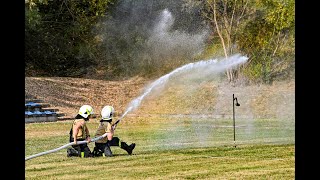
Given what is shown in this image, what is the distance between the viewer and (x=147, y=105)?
26.4ft

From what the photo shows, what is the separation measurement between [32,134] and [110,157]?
5.21ft

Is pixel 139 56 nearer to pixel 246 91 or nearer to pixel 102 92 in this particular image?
pixel 102 92

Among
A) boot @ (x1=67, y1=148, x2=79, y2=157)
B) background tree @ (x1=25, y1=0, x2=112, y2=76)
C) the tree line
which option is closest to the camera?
boot @ (x1=67, y1=148, x2=79, y2=157)

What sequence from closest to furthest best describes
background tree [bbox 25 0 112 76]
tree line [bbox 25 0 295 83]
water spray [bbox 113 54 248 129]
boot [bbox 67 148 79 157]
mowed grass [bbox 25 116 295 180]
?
Answer: mowed grass [bbox 25 116 295 180] → boot [bbox 67 148 79 157] → water spray [bbox 113 54 248 129] → tree line [bbox 25 0 295 83] → background tree [bbox 25 0 112 76]

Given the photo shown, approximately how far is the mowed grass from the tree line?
1.95ft

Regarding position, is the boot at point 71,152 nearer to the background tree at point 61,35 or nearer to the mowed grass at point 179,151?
the mowed grass at point 179,151

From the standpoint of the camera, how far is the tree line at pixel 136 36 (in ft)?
27.9

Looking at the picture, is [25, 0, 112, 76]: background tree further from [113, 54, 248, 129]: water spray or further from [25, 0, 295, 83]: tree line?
[113, 54, 248, 129]: water spray

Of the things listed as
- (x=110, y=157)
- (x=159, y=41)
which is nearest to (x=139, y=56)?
(x=159, y=41)

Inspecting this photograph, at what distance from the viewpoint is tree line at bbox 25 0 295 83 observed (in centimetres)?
850

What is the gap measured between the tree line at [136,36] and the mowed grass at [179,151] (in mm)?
594

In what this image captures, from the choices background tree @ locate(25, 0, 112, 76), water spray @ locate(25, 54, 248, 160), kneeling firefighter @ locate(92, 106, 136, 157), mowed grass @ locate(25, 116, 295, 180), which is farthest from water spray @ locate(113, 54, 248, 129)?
kneeling firefighter @ locate(92, 106, 136, 157)
